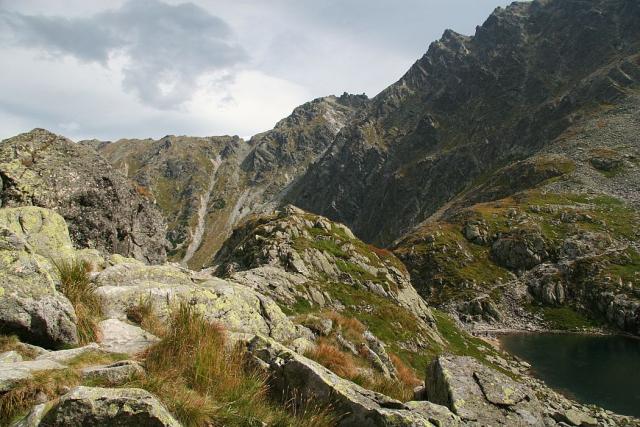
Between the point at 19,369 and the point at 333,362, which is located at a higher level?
the point at 19,369

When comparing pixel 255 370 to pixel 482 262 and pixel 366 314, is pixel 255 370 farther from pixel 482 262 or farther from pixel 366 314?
pixel 482 262

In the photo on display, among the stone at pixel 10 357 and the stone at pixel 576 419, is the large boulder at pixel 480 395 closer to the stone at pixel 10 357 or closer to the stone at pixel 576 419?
the stone at pixel 576 419

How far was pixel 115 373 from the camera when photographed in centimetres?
663

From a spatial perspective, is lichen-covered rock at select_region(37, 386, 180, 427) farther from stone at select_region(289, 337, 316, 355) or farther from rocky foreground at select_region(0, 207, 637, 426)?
stone at select_region(289, 337, 316, 355)

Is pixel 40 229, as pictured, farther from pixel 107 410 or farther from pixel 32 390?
pixel 107 410

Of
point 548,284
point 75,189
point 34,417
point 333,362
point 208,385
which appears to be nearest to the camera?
point 34,417

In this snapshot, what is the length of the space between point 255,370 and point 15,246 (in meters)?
5.55

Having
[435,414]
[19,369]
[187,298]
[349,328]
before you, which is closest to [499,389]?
[435,414]

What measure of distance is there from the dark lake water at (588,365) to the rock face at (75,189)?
46.3 metres

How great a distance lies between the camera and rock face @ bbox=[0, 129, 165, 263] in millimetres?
24938

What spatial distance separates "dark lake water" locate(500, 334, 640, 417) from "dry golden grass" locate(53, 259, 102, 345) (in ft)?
152

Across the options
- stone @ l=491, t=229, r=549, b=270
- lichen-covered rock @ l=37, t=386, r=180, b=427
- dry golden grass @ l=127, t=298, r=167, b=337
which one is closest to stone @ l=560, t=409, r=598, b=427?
dry golden grass @ l=127, t=298, r=167, b=337

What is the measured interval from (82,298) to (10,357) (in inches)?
139

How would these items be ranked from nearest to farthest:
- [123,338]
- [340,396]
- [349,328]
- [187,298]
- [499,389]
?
[340,396] → [123,338] → [499,389] → [187,298] → [349,328]
